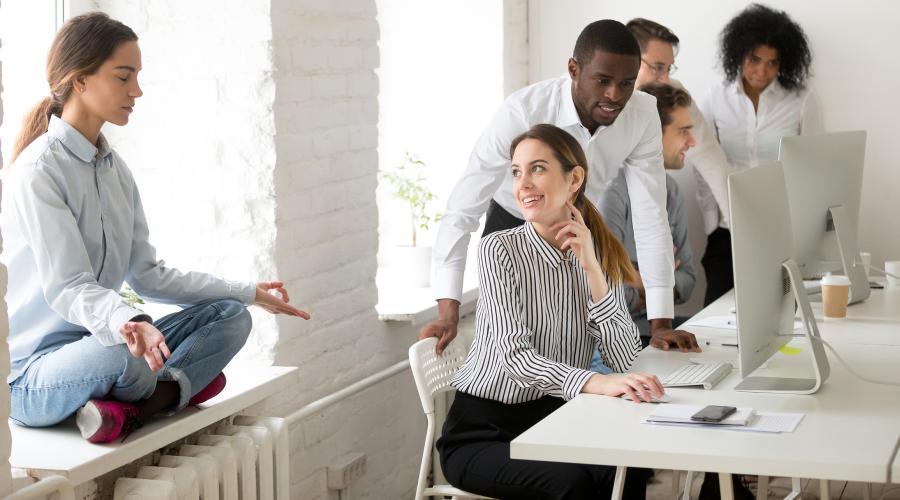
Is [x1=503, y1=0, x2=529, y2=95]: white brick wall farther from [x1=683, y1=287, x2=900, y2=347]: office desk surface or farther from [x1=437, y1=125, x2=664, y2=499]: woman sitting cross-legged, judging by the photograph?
[x1=437, y1=125, x2=664, y2=499]: woman sitting cross-legged

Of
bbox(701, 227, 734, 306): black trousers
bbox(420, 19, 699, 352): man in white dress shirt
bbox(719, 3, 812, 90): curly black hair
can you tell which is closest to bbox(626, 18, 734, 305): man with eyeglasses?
bbox(701, 227, 734, 306): black trousers

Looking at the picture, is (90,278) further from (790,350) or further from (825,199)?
(825,199)

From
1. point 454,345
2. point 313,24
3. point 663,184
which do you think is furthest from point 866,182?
point 313,24

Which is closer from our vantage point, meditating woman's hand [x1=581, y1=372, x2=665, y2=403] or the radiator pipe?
meditating woman's hand [x1=581, y1=372, x2=665, y2=403]

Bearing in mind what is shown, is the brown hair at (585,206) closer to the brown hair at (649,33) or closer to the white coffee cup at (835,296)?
the white coffee cup at (835,296)

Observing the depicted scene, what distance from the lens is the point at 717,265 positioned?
4648 millimetres

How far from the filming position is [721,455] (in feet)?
5.97

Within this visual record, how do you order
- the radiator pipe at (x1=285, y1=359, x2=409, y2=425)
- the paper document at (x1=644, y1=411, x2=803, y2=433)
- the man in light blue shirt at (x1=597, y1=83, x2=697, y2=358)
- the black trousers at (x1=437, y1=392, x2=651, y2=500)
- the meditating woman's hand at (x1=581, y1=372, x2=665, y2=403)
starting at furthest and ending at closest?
the man in light blue shirt at (x1=597, y1=83, x2=697, y2=358), the radiator pipe at (x1=285, y1=359, x2=409, y2=425), the black trousers at (x1=437, y1=392, x2=651, y2=500), the meditating woman's hand at (x1=581, y1=372, x2=665, y2=403), the paper document at (x1=644, y1=411, x2=803, y2=433)

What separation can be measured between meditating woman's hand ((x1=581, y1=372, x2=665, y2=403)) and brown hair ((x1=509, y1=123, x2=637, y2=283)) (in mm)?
490

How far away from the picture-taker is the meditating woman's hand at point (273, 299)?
103 inches

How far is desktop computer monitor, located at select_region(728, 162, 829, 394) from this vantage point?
2.15 m

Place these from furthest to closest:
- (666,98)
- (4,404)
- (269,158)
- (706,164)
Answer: (706,164), (666,98), (269,158), (4,404)

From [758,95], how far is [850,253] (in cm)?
166

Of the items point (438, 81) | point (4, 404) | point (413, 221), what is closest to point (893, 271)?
point (413, 221)
